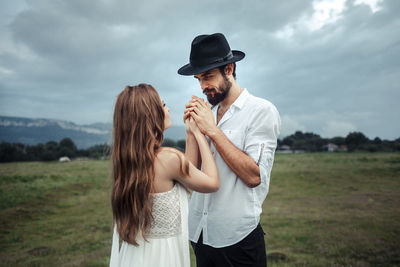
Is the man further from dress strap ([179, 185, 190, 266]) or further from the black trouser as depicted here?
dress strap ([179, 185, 190, 266])

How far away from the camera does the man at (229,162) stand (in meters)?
2.17

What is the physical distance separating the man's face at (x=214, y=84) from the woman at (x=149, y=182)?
413 millimetres

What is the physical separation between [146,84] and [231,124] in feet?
2.73

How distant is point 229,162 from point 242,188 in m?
0.31

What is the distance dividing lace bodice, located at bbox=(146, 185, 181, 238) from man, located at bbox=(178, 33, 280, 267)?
0.27 m

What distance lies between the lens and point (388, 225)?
9.88 metres

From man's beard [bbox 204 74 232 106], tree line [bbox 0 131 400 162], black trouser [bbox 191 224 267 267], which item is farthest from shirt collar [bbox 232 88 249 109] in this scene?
tree line [bbox 0 131 400 162]

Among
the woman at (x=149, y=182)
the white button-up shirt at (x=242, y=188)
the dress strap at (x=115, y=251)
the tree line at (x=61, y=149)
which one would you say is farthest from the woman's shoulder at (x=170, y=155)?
the tree line at (x=61, y=149)

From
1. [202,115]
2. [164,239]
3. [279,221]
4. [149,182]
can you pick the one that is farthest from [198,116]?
[279,221]

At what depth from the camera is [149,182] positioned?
2148mm

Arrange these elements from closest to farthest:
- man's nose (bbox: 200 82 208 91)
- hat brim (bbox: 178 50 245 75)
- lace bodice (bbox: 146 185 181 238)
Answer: lace bodice (bbox: 146 185 181 238), hat brim (bbox: 178 50 245 75), man's nose (bbox: 200 82 208 91)

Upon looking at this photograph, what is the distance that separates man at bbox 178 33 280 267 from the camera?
217 cm

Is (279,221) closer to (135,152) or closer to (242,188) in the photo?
(242,188)

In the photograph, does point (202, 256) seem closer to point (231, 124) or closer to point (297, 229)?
point (231, 124)
